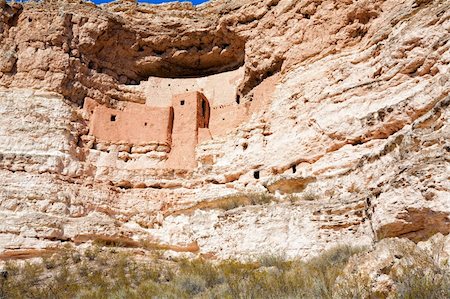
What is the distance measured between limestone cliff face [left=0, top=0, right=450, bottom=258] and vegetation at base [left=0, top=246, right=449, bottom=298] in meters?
0.96

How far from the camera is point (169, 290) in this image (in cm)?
746

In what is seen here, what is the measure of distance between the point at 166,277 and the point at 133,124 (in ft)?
24.5

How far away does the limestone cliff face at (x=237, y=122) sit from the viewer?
9180 mm

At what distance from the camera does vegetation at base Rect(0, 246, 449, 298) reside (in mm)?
6148

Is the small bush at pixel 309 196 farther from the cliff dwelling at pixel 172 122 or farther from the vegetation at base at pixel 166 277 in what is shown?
the cliff dwelling at pixel 172 122

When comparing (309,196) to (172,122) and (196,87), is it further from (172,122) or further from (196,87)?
(196,87)

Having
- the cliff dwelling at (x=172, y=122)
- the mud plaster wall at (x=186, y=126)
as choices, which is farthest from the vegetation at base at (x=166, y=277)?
the cliff dwelling at (x=172, y=122)

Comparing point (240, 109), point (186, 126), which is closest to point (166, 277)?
point (186, 126)

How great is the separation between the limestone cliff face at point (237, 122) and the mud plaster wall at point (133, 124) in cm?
30

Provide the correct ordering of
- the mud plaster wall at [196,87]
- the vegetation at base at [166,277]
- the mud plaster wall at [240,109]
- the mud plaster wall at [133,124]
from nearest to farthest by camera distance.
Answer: the vegetation at base at [166,277] → the mud plaster wall at [240,109] → the mud plaster wall at [133,124] → the mud plaster wall at [196,87]

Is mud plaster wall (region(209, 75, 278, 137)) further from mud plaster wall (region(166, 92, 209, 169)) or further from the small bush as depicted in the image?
the small bush

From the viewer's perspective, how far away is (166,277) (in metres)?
9.02

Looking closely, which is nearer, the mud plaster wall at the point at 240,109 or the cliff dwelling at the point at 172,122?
the mud plaster wall at the point at 240,109

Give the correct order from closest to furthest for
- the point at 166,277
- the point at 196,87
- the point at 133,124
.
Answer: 1. the point at 166,277
2. the point at 133,124
3. the point at 196,87
